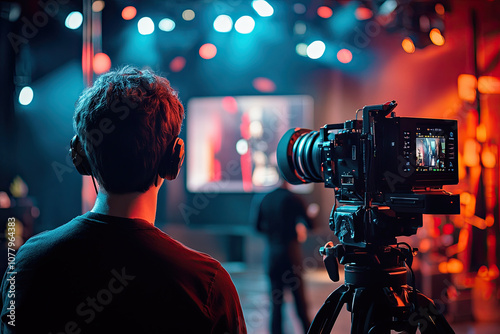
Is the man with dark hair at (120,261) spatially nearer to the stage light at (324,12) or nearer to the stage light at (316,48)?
the stage light at (324,12)

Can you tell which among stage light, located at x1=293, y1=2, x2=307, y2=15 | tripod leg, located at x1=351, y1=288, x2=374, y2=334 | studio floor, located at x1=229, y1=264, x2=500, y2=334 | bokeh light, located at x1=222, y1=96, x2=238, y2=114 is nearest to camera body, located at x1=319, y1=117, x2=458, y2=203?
tripod leg, located at x1=351, y1=288, x2=374, y2=334

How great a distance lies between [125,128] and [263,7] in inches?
163

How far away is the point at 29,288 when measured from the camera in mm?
826

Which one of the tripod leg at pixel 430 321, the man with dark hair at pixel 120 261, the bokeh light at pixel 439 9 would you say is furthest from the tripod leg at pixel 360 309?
the bokeh light at pixel 439 9

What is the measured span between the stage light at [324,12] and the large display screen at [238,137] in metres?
1.74

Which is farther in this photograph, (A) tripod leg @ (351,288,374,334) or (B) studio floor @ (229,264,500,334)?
(B) studio floor @ (229,264,500,334)

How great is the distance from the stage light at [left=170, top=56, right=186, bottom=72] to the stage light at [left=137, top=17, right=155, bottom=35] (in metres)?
1.74

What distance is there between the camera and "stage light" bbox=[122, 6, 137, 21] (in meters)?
4.61

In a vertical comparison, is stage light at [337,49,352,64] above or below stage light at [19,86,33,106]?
above

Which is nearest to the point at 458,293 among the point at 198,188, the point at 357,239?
the point at 357,239

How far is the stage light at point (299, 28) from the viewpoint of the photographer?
4.81 metres

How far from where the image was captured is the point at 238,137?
6.41 meters

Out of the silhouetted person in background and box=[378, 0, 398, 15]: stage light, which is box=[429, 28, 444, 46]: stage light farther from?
the silhouetted person in background

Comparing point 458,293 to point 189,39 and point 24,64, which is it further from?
point 24,64
